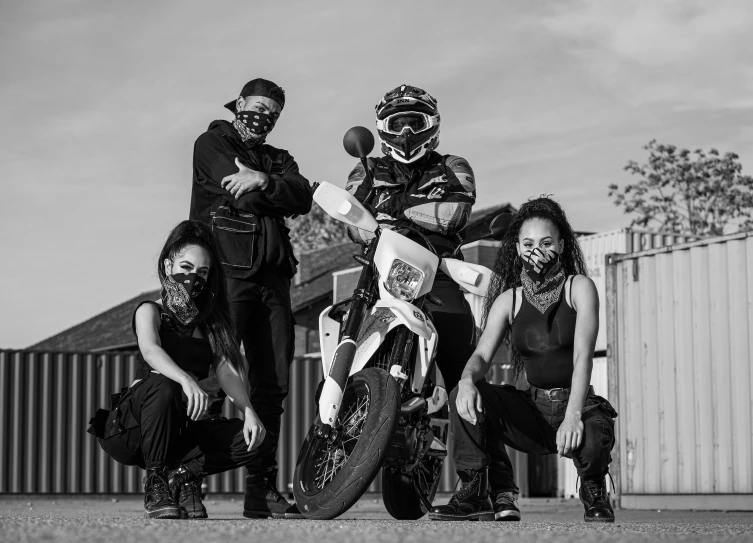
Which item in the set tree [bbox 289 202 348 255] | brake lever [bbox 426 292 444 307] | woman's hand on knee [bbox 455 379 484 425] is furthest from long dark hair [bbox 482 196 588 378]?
tree [bbox 289 202 348 255]

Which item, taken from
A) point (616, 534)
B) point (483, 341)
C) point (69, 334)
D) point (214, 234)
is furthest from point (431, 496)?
point (69, 334)

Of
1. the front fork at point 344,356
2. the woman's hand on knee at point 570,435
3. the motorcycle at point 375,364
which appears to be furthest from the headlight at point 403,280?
the woman's hand on knee at point 570,435

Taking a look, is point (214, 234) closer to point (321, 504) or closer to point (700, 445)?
point (321, 504)

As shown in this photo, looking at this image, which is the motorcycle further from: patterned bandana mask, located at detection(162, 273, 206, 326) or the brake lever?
patterned bandana mask, located at detection(162, 273, 206, 326)

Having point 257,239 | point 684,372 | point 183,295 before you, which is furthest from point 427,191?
point 684,372

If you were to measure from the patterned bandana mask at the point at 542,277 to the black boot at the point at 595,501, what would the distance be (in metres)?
0.80

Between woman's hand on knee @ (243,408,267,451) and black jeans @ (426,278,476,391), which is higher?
black jeans @ (426,278,476,391)

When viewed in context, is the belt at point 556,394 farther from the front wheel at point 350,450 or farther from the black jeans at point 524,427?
the front wheel at point 350,450

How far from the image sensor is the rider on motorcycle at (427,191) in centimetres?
598

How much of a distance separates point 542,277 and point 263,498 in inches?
73.1

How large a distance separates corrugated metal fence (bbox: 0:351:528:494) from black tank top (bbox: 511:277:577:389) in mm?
14652

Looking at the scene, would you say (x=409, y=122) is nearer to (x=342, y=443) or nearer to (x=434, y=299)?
(x=434, y=299)

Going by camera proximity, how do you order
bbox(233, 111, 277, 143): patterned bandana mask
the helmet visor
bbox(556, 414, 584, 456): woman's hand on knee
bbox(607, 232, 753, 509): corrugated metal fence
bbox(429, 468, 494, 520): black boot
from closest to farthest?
bbox(556, 414, 584, 456): woman's hand on knee < bbox(429, 468, 494, 520): black boot < the helmet visor < bbox(233, 111, 277, 143): patterned bandana mask < bbox(607, 232, 753, 509): corrugated metal fence

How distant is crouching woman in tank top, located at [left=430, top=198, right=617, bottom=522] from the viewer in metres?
5.09
